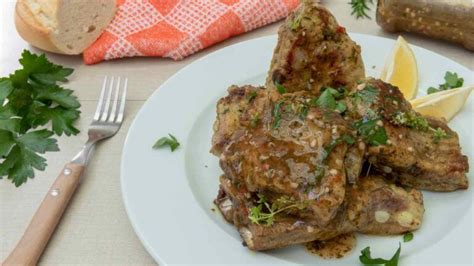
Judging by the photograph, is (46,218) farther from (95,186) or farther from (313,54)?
(313,54)

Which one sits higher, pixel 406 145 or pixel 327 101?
pixel 327 101

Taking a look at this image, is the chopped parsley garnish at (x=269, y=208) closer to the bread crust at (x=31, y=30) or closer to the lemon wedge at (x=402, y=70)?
the lemon wedge at (x=402, y=70)

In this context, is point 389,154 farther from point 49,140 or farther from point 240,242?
point 49,140

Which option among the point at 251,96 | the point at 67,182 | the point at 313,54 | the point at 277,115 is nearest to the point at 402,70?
the point at 313,54

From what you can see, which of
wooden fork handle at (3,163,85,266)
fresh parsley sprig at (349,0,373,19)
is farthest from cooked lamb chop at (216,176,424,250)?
fresh parsley sprig at (349,0,373,19)

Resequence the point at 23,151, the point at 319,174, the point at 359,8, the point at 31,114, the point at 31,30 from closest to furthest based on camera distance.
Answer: the point at 319,174 < the point at 23,151 < the point at 31,114 < the point at 31,30 < the point at 359,8

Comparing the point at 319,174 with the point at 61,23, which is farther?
the point at 61,23

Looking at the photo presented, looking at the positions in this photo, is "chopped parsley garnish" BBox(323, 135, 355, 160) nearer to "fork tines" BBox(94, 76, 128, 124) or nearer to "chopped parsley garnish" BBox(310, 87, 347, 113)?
"chopped parsley garnish" BBox(310, 87, 347, 113)
